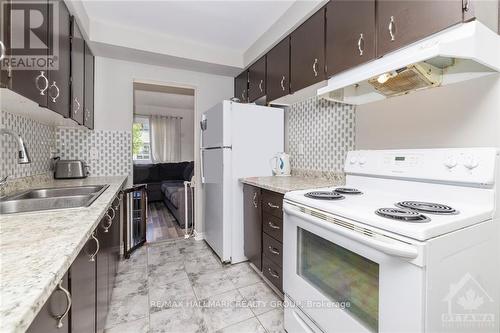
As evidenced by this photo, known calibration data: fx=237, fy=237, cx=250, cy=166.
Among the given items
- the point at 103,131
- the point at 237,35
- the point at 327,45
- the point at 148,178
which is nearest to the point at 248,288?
the point at 327,45

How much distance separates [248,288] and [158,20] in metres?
2.58

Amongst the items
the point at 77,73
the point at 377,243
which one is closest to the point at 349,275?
the point at 377,243

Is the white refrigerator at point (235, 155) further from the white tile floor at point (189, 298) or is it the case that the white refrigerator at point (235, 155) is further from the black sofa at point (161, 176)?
the black sofa at point (161, 176)

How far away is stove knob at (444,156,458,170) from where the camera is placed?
111 cm

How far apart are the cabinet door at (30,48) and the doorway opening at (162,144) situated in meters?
3.09

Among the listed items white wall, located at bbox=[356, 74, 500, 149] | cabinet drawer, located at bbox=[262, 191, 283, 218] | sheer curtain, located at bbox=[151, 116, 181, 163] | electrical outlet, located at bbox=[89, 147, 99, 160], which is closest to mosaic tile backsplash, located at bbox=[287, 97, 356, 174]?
white wall, located at bbox=[356, 74, 500, 149]

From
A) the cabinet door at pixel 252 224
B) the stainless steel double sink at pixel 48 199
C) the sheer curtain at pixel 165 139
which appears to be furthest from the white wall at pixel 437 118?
the sheer curtain at pixel 165 139

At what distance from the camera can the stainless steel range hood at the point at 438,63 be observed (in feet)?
3.10

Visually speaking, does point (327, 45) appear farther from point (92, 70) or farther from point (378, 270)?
point (92, 70)

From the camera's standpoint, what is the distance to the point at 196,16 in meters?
2.21

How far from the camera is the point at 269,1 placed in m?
2.00

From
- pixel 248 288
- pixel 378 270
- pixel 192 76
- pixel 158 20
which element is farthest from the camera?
pixel 192 76

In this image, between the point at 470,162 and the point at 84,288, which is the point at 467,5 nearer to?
the point at 470,162

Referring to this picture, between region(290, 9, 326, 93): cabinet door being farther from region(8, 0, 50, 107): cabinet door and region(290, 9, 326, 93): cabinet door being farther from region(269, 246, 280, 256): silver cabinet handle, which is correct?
region(8, 0, 50, 107): cabinet door
